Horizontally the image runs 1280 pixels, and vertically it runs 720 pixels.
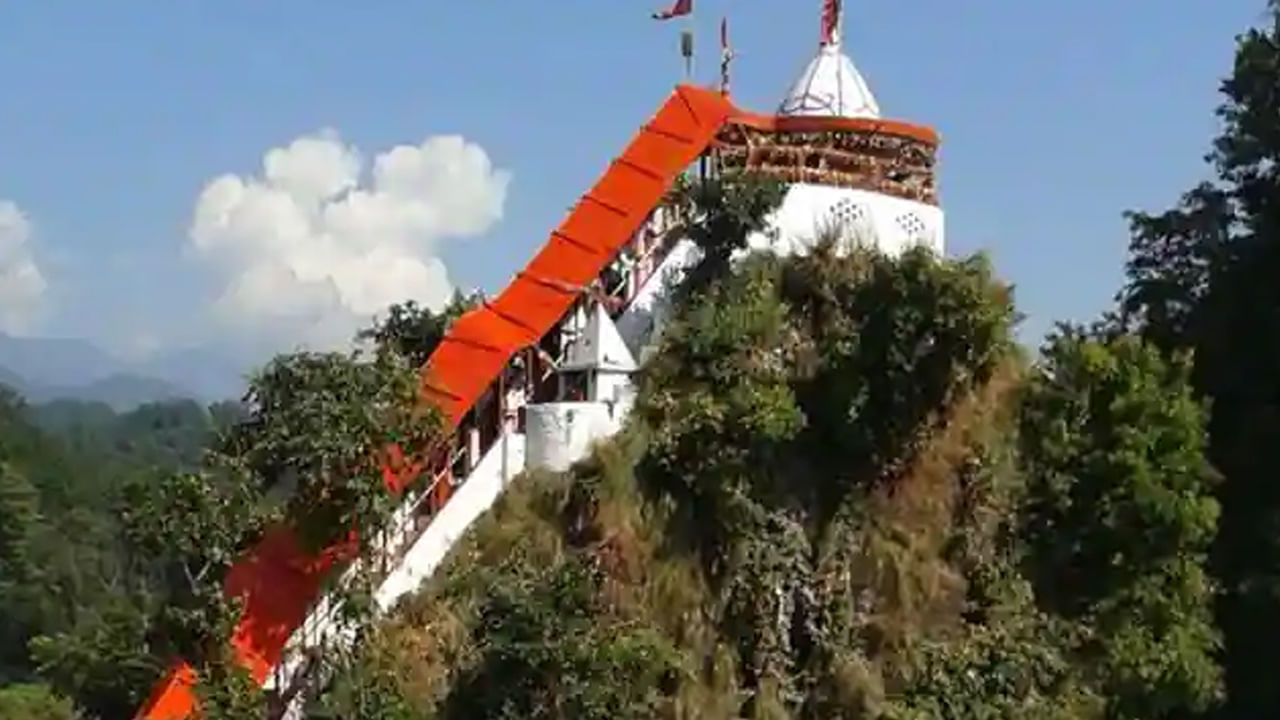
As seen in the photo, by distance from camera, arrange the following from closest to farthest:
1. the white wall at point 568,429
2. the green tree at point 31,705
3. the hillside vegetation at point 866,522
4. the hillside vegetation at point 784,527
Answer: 1. the hillside vegetation at point 784,527
2. the hillside vegetation at point 866,522
3. the white wall at point 568,429
4. the green tree at point 31,705

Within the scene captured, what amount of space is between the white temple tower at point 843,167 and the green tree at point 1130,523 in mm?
2762

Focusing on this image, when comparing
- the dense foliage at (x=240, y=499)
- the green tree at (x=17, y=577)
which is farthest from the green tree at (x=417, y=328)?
the green tree at (x=17, y=577)

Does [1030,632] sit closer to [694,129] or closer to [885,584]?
[885,584]

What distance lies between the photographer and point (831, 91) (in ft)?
71.8

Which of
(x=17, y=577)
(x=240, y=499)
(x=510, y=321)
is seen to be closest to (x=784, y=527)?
(x=510, y=321)

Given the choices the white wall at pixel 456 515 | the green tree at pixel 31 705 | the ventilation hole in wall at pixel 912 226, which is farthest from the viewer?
the green tree at pixel 31 705

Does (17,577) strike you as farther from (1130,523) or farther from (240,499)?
(1130,523)

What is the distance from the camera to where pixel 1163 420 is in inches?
739

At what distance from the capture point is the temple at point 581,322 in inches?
709

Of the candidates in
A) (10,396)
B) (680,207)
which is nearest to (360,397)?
(680,207)

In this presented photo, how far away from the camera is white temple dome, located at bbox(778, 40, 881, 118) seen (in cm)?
2173

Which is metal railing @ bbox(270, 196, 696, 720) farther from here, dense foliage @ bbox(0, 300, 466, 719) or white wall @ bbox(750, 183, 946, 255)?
white wall @ bbox(750, 183, 946, 255)

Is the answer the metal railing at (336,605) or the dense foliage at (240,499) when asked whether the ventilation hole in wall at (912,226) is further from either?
the dense foliage at (240,499)

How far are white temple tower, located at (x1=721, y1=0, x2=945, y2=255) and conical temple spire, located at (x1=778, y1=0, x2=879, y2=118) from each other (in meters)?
0.02
